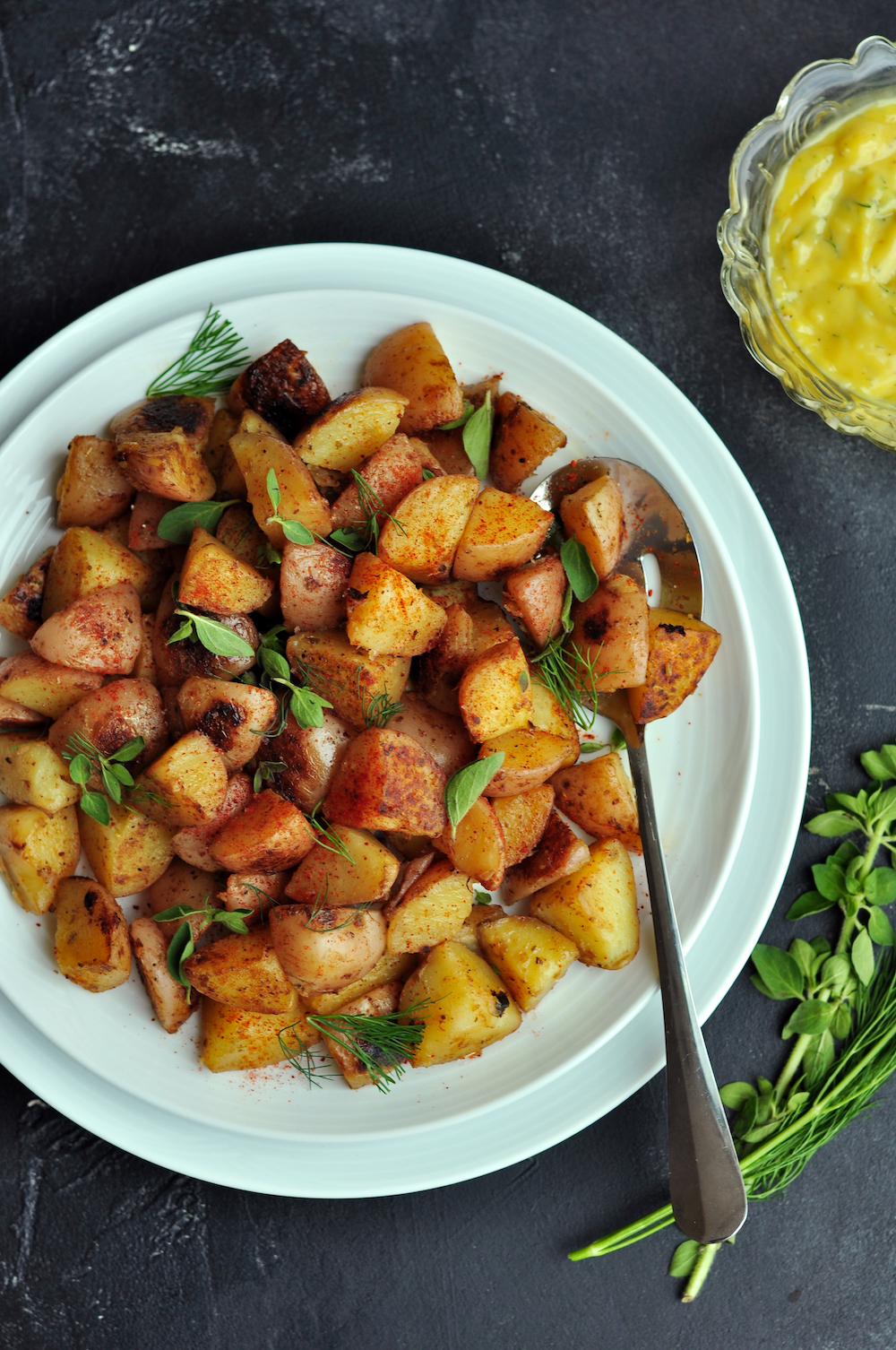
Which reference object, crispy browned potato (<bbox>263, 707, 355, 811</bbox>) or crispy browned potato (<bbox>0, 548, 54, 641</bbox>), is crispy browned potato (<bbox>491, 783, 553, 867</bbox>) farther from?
crispy browned potato (<bbox>0, 548, 54, 641</bbox>)

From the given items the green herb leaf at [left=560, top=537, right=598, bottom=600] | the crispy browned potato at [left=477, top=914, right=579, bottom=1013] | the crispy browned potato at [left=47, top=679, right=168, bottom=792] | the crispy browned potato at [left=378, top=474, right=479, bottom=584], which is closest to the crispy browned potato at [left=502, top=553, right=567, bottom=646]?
the green herb leaf at [left=560, top=537, right=598, bottom=600]

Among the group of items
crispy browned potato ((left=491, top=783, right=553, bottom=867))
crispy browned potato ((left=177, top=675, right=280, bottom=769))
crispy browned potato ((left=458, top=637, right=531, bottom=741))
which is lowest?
crispy browned potato ((left=491, top=783, right=553, bottom=867))

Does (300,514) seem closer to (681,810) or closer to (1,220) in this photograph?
(681,810)

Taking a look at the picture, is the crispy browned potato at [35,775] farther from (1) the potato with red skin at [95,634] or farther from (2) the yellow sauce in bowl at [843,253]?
(2) the yellow sauce in bowl at [843,253]

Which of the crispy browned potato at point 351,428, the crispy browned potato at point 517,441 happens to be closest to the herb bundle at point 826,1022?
the crispy browned potato at point 517,441

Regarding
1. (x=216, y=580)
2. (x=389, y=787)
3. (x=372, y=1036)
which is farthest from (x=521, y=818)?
(x=216, y=580)

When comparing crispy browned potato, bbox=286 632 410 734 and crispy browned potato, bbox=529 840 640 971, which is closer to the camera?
crispy browned potato, bbox=286 632 410 734
